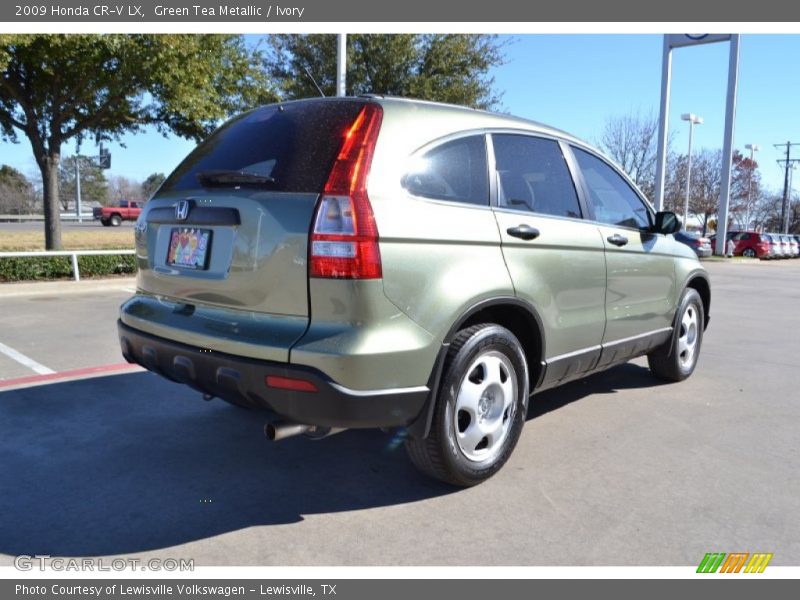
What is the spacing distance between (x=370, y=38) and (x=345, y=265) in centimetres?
1695

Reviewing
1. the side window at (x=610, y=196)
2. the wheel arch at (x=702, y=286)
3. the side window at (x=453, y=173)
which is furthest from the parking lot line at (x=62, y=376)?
the wheel arch at (x=702, y=286)

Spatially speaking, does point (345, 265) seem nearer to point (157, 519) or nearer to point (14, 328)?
point (157, 519)

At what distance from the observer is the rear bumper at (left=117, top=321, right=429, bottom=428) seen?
2666 mm

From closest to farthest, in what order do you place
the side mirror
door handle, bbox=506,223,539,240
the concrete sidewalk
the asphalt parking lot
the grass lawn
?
the asphalt parking lot → door handle, bbox=506,223,539,240 → the side mirror → the concrete sidewalk → the grass lawn

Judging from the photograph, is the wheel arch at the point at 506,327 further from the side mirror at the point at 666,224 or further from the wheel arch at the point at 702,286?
the wheel arch at the point at 702,286

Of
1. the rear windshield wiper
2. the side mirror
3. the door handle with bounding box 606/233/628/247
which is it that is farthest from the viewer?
the side mirror

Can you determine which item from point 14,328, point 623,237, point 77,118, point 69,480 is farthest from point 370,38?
point 69,480

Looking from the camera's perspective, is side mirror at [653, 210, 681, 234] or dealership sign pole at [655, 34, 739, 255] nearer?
side mirror at [653, 210, 681, 234]

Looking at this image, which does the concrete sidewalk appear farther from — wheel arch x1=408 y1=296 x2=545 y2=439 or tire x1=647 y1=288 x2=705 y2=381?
wheel arch x1=408 y1=296 x2=545 y2=439

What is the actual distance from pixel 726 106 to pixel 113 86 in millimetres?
28165

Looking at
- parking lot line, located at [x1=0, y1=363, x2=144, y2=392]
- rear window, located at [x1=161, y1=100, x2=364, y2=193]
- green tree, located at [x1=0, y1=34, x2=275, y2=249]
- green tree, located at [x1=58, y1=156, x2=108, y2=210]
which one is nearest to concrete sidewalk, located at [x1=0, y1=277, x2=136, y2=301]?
A: green tree, located at [x1=0, y1=34, x2=275, y2=249]

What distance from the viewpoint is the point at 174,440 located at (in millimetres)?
3967

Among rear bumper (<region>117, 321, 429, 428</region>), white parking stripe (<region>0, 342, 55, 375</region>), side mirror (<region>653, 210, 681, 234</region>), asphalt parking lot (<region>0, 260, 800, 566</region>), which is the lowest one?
asphalt parking lot (<region>0, 260, 800, 566</region>)

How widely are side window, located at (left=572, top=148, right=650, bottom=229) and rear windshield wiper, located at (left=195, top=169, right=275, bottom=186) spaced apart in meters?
2.28
